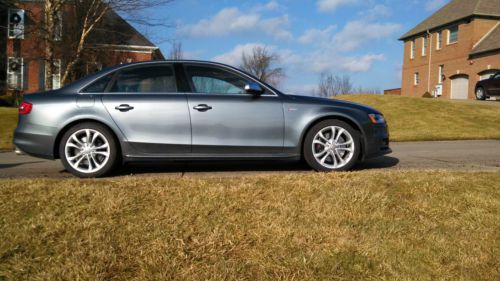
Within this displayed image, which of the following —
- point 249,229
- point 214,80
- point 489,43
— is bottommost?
point 249,229

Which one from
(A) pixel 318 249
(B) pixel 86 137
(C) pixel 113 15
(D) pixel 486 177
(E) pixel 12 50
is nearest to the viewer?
(A) pixel 318 249

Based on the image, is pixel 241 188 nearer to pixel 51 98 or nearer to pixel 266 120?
pixel 266 120

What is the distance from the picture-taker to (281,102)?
513cm

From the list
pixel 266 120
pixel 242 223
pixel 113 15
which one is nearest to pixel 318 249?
pixel 242 223

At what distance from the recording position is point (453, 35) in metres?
35.4

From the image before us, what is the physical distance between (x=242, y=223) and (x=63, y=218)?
1388mm

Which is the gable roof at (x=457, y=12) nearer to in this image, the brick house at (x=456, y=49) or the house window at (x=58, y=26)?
the brick house at (x=456, y=49)

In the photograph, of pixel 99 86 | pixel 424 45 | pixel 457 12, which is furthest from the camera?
pixel 424 45

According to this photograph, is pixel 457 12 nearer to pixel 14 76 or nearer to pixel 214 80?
pixel 14 76

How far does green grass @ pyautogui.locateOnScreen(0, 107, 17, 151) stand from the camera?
1068 cm

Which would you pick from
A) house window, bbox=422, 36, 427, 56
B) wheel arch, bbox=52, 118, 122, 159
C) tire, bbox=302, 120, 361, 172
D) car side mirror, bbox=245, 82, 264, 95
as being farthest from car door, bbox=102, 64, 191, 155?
house window, bbox=422, 36, 427, 56

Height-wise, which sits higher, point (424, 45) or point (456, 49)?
point (424, 45)

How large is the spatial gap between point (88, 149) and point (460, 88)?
34.9 meters

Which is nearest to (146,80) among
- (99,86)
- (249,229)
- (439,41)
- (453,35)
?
(99,86)
